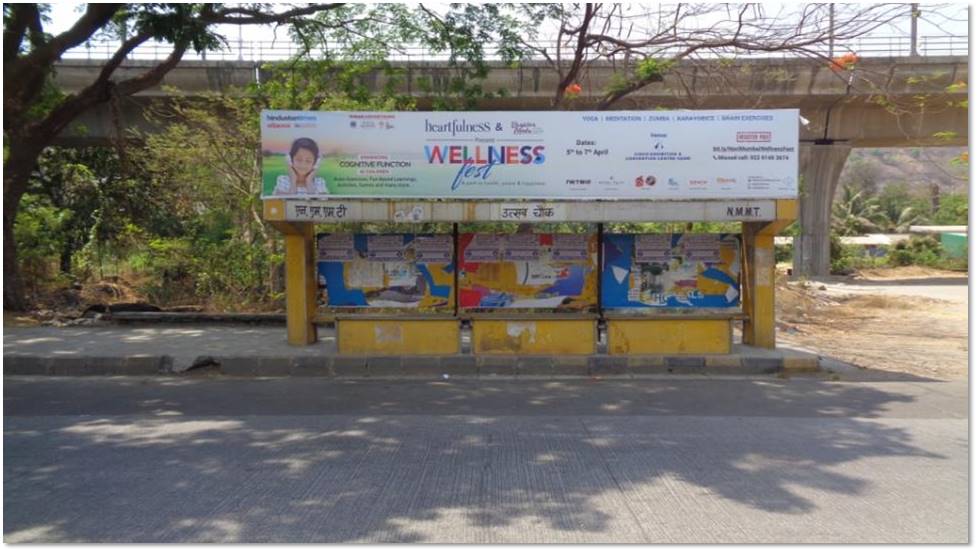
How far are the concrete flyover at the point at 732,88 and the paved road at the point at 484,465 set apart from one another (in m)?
9.00

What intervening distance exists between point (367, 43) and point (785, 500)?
40.1 ft

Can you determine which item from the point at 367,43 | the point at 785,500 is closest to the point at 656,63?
the point at 367,43

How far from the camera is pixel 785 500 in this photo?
15.5 feet

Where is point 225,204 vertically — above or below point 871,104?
below

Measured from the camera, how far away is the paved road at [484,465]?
429cm

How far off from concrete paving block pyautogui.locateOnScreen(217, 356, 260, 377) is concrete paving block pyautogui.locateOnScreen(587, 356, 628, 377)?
4388 mm

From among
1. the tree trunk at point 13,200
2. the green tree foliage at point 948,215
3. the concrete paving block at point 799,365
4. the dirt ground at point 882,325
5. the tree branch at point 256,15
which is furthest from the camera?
the green tree foliage at point 948,215

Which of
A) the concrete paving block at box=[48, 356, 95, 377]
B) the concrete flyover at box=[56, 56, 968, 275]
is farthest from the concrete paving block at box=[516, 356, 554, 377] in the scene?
the concrete flyover at box=[56, 56, 968, 275]

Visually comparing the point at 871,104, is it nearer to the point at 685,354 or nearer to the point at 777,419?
the point at 685,354

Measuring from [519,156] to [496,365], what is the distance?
277cm

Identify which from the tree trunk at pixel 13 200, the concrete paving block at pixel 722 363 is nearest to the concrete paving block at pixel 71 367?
the tree trunk at pixel 13 200

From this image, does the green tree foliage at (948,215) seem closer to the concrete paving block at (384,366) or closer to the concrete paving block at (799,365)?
the concrete paving block at (799,365)

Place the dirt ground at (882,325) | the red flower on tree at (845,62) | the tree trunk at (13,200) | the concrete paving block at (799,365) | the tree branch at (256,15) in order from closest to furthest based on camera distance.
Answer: the concrete paving block at (799,365) < the dirt ground at (882,325) < the tree branch at (256,15) < the red flower on tree at (845,62) < the tree trunk at (13,200)

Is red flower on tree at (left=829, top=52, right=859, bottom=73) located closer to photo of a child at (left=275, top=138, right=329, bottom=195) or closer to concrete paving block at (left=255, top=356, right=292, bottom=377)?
photo of a child at (left=275, top=138, right=329, bottom=195)
